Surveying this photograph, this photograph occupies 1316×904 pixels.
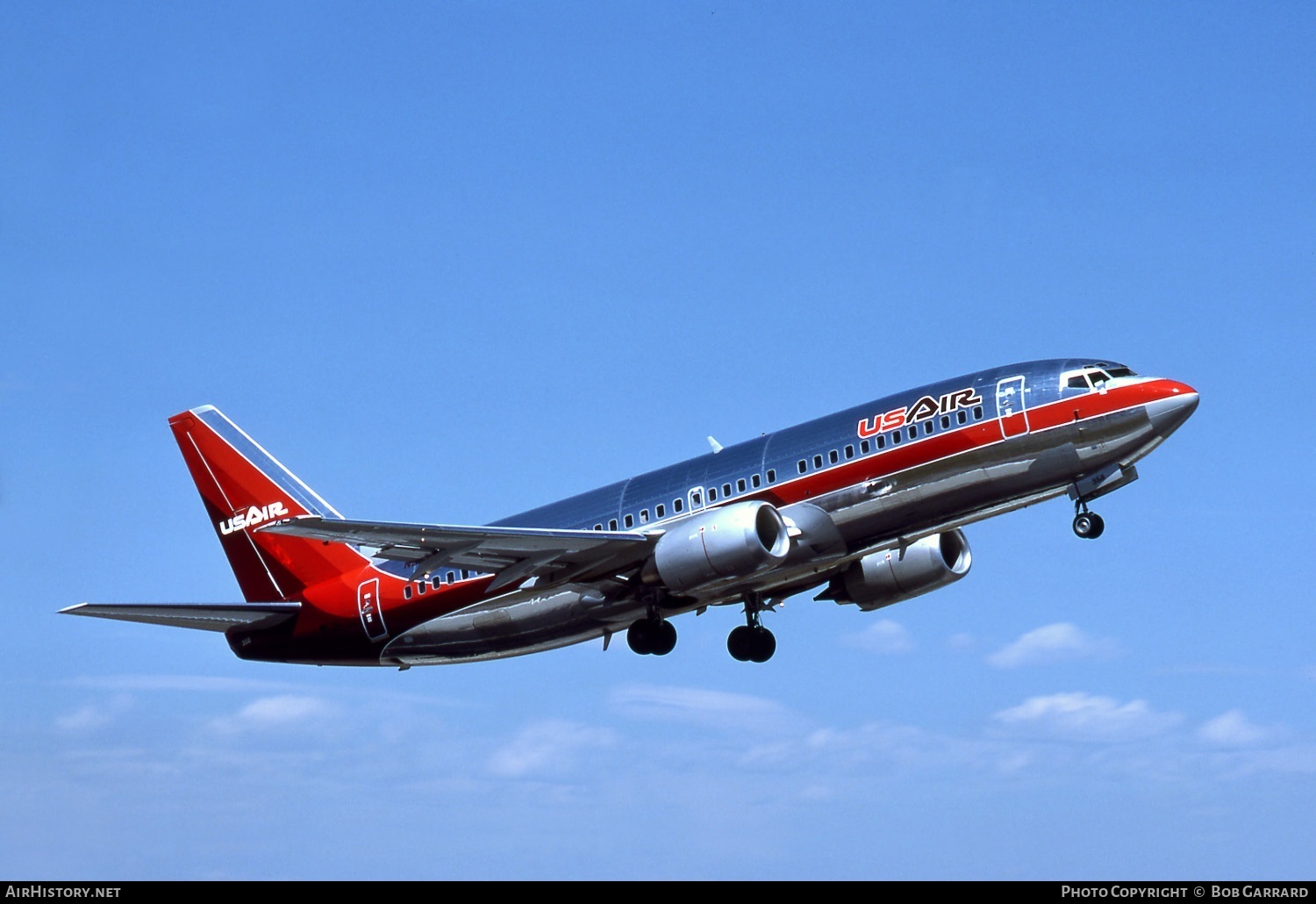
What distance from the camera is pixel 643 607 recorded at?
137 ft

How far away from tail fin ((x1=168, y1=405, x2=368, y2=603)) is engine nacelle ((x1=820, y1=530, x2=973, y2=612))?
13.5 metres

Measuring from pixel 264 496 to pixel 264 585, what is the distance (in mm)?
2986

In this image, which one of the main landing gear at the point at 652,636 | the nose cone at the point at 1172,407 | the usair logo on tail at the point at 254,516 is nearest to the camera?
the nose cone at the point at 1172,407

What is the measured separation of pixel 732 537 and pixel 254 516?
60.7ft

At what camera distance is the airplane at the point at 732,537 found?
37.5 meters

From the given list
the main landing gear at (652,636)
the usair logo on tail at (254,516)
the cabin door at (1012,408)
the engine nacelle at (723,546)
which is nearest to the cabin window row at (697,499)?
the engine nacelle at (723,546)

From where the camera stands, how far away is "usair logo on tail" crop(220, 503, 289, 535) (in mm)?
49938

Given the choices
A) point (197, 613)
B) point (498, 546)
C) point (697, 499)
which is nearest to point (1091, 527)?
point (697, 499)

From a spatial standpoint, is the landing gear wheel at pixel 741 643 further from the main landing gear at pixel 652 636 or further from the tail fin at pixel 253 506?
the tail fin at pixel 253 506

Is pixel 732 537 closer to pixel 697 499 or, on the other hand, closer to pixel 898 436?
pixel 697 499

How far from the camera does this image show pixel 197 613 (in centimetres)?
4538

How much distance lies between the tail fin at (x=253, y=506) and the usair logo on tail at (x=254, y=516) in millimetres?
26

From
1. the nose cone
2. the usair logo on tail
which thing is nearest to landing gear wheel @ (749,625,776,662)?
the nose cone
